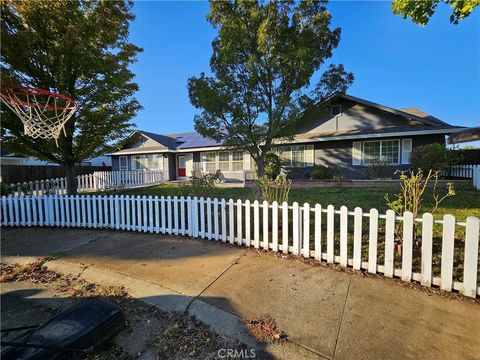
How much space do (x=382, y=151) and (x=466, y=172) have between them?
3703 millimetres

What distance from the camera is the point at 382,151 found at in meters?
13.9

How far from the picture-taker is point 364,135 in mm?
13352

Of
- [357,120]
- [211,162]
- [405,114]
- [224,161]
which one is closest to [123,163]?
[211,162]

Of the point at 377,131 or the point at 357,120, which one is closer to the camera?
the point at 377,131

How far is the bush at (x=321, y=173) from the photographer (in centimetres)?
1405

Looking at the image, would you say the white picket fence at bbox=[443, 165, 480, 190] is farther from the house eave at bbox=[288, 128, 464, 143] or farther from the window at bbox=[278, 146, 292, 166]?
the window at bbox=[278, 146, 292, 166]

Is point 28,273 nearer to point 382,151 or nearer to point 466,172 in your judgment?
point 382,151

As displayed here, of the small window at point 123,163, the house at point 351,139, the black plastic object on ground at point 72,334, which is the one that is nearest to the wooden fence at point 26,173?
the small window at point 123,163

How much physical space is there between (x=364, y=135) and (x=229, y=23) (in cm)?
899

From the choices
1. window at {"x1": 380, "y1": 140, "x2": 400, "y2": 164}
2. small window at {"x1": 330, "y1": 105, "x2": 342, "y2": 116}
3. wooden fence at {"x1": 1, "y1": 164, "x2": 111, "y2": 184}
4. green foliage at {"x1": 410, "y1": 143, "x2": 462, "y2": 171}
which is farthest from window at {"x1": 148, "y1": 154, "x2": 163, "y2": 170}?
green foliage at {"x1": 410, "y1": 143, "x2": 462, "y2": 171}

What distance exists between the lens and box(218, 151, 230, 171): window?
60.8 ft

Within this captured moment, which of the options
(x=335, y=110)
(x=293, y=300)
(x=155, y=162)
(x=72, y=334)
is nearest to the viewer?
(x=72, y=334)

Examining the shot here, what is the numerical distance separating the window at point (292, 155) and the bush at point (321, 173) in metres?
1.70

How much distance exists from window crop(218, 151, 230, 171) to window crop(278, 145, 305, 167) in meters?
4.11
